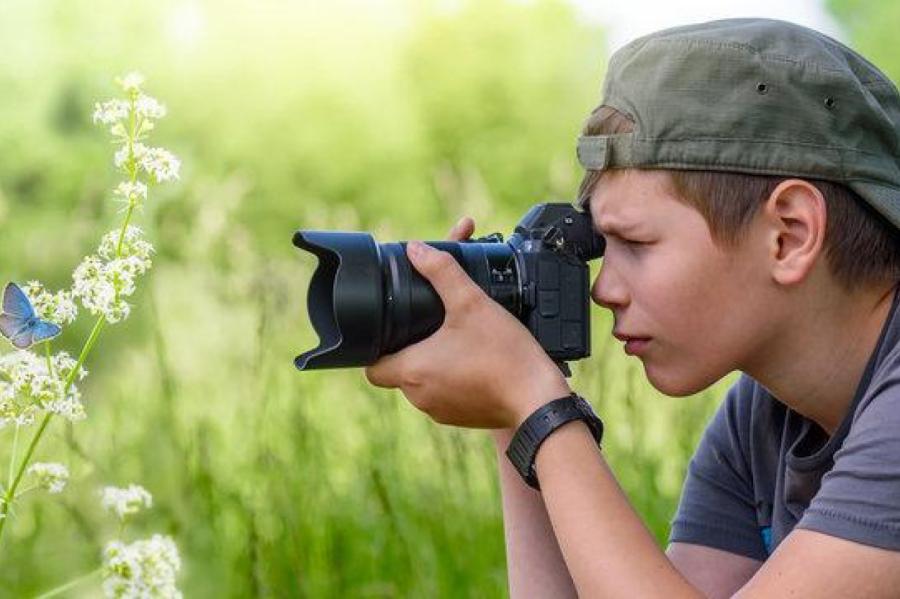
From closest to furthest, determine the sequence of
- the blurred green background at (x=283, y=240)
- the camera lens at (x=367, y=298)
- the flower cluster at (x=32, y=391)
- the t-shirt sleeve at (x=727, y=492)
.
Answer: the flower cluster at (x=32, y=391) < the camera lens at (x=367, y=298) < the t-shirt sleeve at (x=727, y=492) < the blurred green background at (x=283, y=240)

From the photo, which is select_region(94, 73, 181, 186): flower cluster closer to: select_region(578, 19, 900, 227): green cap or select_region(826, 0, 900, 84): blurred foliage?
select_region(578, 19, 900, 227): green cap

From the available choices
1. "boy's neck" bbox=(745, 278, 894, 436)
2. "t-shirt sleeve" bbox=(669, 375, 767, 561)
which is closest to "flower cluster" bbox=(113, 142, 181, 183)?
"boy's neck" bbox=(745, 278, 894, 436)

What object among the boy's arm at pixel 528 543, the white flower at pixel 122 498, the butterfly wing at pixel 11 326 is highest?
the butterfly wing at pixel 11 326

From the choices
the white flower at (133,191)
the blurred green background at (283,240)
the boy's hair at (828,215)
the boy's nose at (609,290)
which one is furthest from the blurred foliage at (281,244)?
the boy's hair at (828,215)

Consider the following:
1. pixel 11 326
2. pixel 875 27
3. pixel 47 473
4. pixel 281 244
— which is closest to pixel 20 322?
pixel 11 326

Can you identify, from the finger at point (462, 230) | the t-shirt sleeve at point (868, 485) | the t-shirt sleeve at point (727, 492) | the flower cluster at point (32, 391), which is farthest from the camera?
the t-shirt sleeve at point (727, 492)

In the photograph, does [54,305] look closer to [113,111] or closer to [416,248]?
→ [113,111]

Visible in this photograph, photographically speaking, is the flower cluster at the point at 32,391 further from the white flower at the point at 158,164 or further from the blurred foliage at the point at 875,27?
the blurred foliage at the point at 875,27

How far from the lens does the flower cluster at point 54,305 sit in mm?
1188

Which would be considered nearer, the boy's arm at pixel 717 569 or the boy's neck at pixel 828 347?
the boy's neck at pixel 828 347

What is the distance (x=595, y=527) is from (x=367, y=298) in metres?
0.29

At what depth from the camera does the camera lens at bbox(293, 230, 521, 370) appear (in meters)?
1.38

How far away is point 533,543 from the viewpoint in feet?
5.31

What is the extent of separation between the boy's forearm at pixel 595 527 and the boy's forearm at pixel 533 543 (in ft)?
0.74
